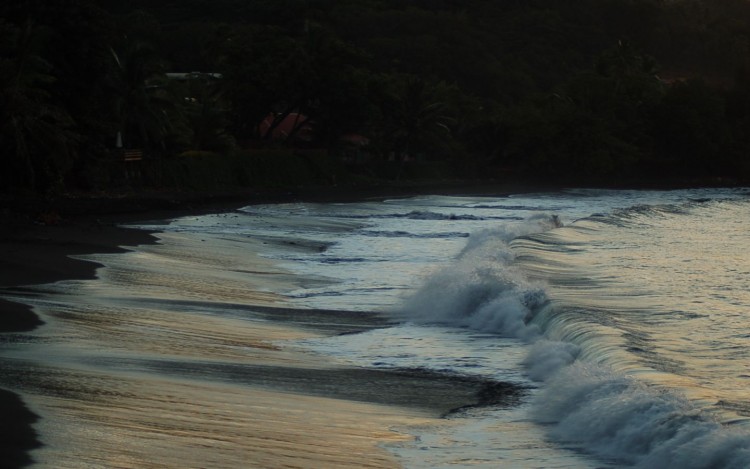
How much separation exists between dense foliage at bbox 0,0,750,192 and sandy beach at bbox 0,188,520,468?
22.5m

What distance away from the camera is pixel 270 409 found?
909 cm

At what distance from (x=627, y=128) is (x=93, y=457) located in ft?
287

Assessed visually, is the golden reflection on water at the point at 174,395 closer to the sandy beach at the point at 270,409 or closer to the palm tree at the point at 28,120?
the sandy beach at the point at 270,409

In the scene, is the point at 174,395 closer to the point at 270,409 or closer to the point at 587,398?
the point at 270,409

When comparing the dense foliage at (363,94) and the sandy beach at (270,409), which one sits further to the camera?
the dense foliage at (363,94)

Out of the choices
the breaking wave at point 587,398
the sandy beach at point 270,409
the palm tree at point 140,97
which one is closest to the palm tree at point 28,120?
the palm tree at point 140,97

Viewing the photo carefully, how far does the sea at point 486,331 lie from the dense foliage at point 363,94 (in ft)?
39.1

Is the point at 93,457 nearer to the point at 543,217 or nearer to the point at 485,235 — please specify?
the point at 485,235

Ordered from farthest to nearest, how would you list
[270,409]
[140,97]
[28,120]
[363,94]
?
[363,94], [140,97], [28,120], [270,409]

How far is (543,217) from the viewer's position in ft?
119

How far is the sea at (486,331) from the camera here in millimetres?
8266

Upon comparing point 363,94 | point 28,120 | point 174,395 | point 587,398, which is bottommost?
point 587,398

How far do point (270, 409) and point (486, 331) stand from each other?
5.69m

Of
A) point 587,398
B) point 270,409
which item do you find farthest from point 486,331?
point 270,409
